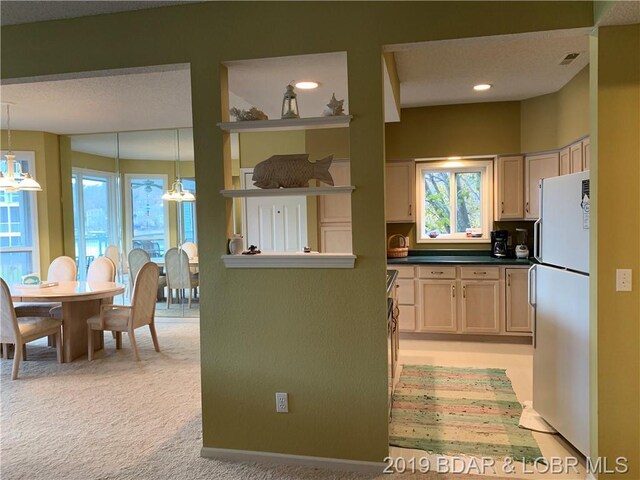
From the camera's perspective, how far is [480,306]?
15.7 ft

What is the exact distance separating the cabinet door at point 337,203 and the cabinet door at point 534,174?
2001 mm

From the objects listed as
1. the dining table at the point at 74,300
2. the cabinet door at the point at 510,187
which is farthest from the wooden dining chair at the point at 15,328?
the cabinet door at the point at 510,187

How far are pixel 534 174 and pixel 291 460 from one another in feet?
13.0

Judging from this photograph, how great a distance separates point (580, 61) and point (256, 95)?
2716mm

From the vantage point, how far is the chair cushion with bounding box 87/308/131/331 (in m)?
4.37

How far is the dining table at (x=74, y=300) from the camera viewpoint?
423 centimetres

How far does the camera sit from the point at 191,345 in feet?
16.1

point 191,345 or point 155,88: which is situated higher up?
point 155,88

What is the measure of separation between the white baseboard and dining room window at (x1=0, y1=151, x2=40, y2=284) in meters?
4.86

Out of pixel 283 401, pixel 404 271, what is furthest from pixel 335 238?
pixel 283 401

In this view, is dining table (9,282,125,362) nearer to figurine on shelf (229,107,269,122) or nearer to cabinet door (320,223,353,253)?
cabinet door (320,223,353,253)

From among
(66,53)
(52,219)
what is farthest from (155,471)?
(52,219)

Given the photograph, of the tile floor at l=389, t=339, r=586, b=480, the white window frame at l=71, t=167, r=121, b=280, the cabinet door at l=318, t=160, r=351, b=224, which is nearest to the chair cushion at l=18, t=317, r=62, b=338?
the white window frame at l=71, t=167, r=121, b=280

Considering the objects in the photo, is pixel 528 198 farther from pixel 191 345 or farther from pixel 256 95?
pixel 191 345
